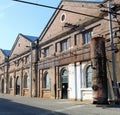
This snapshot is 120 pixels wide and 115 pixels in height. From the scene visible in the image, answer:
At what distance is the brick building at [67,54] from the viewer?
90.4ft

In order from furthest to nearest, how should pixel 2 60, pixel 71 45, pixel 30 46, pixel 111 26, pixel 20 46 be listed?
pixel 2 60 → pixel 20 46 → pixel 30 46 → pixel 71 45 → pixel 111 26

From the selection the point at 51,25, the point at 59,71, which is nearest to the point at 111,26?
the point at 59,71

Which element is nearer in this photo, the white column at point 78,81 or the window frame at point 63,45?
the white column at point 78,81

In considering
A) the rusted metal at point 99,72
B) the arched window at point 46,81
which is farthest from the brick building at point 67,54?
the rusted metal at point 99,72

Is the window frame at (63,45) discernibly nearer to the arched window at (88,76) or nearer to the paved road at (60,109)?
the arched window at (88,76)

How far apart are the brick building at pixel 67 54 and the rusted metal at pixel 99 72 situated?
1.26 meters

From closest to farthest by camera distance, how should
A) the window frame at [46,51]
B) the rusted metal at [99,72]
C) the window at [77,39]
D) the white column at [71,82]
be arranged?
1. the rusted metal at [99,72]
2. the window at [77,39]
3. the white column at [71,82]
4. the window frame at [46,51]

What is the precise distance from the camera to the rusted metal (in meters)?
23.2

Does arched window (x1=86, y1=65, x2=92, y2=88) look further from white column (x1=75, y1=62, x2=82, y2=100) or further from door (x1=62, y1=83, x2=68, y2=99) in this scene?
door (x1=62, y1=83, x2=68, y2=99)

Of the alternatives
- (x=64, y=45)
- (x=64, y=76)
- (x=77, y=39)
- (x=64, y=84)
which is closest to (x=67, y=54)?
(x=64, y=45)

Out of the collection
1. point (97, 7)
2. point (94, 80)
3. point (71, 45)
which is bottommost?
point (94, 80)

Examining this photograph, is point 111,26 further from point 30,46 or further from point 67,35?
point 30,46

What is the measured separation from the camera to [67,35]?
3291 cm

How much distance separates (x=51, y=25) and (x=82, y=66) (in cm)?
1005
